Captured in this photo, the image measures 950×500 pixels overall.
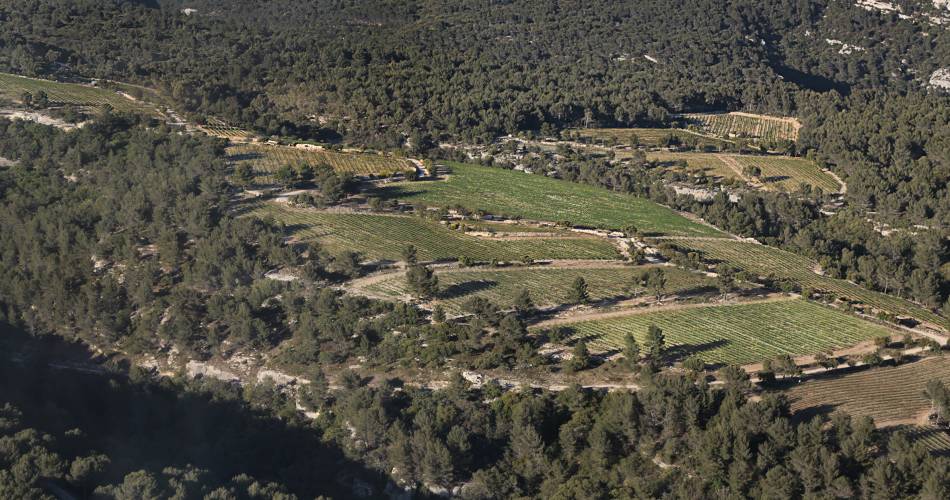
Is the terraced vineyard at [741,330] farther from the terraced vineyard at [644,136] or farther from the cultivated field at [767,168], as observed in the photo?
the terraced vineyard at [644,136]

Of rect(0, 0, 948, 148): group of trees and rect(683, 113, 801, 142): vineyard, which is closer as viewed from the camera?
rect(0, 0, 948, 148): group of trees

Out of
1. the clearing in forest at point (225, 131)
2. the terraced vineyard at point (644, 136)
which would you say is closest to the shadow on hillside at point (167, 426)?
the clearing in forest at point (225, 131)

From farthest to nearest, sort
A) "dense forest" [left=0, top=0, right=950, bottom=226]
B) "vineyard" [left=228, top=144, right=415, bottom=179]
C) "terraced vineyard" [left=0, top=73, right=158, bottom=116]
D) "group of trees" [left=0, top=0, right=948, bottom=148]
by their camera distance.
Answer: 1. "group of trees" [left=0, top=0, right=948, bottom=148]
2. "dense forest" [left=0, top=0, right=950, bottom=226]
3. "terraced vineyard" [left=0, top=73, right=158, bottom=116]
4. "vineyard" [left=228, top=144, right=415, bottom=179]

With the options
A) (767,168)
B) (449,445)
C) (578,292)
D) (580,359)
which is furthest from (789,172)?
(449,445)

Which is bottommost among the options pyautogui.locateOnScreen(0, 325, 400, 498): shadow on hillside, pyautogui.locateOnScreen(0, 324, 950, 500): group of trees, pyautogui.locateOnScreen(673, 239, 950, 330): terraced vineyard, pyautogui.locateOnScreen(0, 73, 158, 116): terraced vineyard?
pyautogui.locateOnScreen(0, 325, 400, 498): shadow on hillside

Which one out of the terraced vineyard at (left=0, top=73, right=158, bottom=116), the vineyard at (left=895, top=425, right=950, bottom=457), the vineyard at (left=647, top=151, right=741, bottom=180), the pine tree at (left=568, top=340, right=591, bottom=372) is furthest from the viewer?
the vineyard at (left=647, top=151, right=741, bottom=180)

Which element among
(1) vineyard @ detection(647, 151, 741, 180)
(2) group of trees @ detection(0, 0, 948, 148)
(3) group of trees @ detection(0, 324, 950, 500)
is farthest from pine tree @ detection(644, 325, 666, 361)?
(2) group of trees @ detection(0, 0, 948, 148)

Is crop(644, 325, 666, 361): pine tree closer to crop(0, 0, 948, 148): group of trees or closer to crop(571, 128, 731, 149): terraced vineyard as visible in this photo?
crop(0, 0, 948, 148): group of trees
